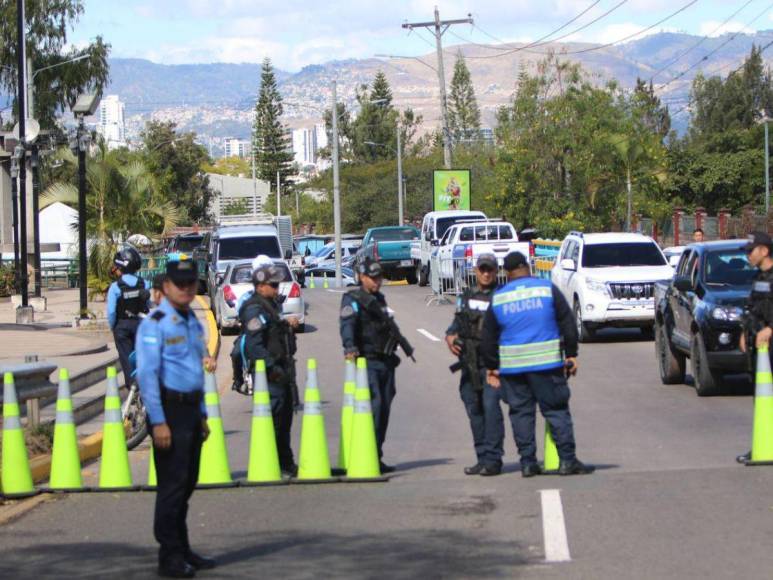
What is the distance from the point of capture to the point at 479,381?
1094cm

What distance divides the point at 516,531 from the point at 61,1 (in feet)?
178

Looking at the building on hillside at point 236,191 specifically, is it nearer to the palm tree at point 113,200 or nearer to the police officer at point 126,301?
the palm tree at point 113,200

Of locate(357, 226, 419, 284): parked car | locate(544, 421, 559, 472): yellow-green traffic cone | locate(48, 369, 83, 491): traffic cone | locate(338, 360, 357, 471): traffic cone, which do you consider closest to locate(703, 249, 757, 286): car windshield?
locate(544, 421, 559, 472): yellow-green traffic cone

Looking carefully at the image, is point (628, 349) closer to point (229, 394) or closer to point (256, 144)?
point (229, 394)

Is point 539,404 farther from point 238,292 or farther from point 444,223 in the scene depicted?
point 444,223

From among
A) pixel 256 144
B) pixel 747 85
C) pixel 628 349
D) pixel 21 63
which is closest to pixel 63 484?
pixel 628 349

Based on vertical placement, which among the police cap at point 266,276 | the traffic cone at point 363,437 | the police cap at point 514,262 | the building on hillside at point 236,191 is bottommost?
the traffic cone at point 363,437

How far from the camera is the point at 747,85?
98.1m

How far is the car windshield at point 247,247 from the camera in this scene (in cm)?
3144

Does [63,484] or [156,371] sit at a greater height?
[156,371]

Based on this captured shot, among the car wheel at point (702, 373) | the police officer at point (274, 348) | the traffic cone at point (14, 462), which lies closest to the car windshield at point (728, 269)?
the car wheel at point (702, 373)

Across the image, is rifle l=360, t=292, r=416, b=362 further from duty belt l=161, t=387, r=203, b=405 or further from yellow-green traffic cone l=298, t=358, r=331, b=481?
duty belt l=161, t=387, r=203, b=405

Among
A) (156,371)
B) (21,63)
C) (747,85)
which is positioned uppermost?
(747,85)

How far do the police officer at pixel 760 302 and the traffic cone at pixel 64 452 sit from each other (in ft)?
17.9
